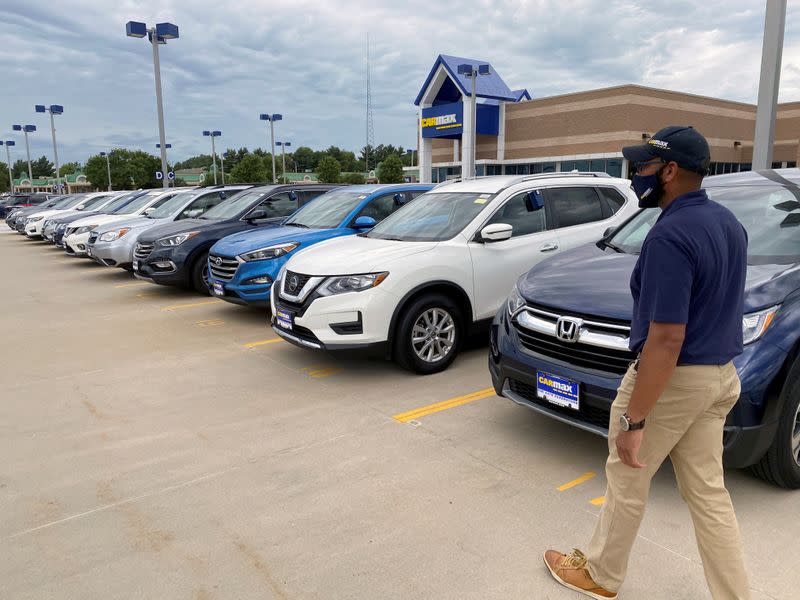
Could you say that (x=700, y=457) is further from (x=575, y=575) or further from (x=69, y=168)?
(x=69, y=168)

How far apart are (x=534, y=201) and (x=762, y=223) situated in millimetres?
2530

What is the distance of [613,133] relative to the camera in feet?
130

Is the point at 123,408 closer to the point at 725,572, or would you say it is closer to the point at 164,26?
the point at 725,572

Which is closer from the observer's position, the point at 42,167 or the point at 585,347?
the point at 585,347

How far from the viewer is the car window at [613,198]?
6.95 metres

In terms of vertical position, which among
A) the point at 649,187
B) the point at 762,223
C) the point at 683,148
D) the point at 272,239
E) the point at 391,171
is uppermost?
the point at 391,171

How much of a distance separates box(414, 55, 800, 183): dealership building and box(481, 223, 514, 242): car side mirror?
33.9 metres

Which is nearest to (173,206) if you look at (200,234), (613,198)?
(200,234)

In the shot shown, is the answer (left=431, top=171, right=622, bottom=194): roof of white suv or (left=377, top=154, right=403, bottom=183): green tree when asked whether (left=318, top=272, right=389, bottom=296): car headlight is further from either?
(left=377, top=154, right=403, bottom=183): green tree

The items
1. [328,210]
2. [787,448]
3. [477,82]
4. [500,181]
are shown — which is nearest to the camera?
[787,448]

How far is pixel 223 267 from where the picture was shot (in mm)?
8164

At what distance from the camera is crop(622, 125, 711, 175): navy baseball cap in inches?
83.7

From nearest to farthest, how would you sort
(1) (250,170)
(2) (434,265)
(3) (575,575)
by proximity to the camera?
(3) (575,575)
(2) (434,265)
(1) (250,170)

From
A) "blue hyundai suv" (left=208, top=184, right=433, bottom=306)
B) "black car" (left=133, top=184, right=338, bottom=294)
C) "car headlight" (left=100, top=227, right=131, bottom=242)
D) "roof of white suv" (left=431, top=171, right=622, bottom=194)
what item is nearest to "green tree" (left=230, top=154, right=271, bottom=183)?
"car headlight" (left=100, top=227, right=131, bottom=242)
